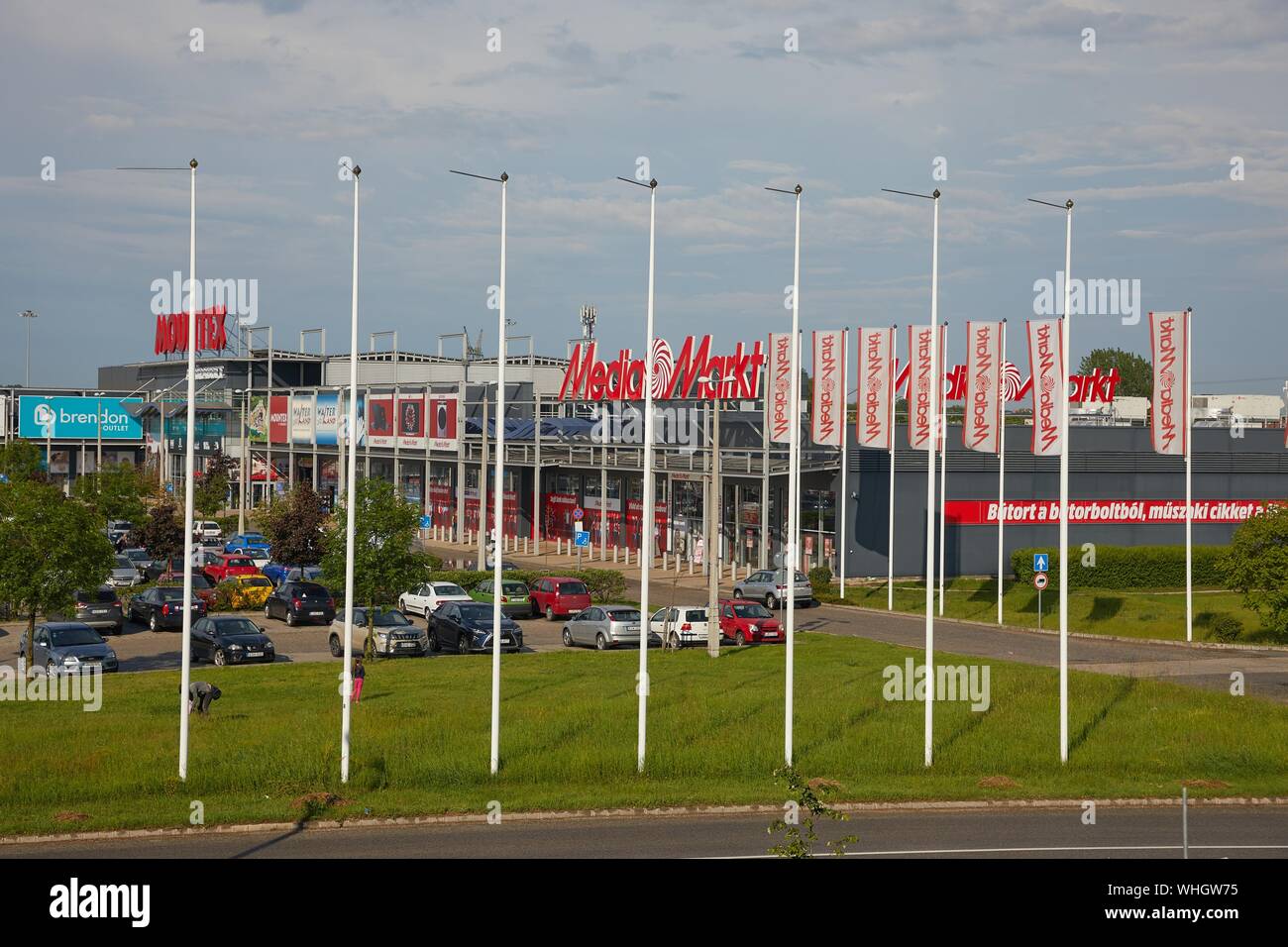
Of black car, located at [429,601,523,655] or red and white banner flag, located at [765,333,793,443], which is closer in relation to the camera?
black car, located at [429,601,523,655]

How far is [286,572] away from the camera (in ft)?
179

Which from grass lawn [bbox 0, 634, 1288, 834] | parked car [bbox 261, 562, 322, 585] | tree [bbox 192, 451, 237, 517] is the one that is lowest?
grass lawn [bbox 0, 634, 1288, 834]

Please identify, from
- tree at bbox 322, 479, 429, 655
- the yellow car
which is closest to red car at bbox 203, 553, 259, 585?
the yellow car

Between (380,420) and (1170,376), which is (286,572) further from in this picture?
(1170,376)

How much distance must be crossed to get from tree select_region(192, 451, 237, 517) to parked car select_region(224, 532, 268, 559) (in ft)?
20.4

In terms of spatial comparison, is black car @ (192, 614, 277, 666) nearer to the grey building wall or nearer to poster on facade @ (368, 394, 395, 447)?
the grey building wall

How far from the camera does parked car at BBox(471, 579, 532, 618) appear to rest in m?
46.8

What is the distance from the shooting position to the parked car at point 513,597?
46781 millimetres

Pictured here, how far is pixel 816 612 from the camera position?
4872cm

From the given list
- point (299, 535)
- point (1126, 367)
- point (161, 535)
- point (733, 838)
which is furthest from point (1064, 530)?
point (1126, 367)

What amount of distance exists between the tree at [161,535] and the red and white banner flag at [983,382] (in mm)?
34765

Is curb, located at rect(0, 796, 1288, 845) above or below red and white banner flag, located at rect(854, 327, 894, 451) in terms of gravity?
below

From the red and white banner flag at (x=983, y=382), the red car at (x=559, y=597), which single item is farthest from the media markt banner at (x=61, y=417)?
the red and white banner flag at (x=983, y=382)
